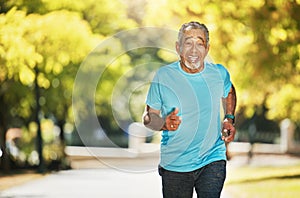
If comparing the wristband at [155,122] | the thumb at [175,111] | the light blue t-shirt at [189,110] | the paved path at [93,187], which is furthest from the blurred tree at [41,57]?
the thumb at [175,111]

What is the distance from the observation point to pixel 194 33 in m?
6.53

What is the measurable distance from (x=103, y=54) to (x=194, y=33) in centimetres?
2069

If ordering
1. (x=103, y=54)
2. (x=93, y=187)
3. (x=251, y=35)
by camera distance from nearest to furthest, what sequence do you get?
(x=93, y=187)
(x=251, y=35)
(x=103, y=54)

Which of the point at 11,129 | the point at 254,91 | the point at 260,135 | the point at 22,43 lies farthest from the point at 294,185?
the point at 260,135

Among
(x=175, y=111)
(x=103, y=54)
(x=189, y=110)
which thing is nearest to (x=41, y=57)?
(x=103, y=54)

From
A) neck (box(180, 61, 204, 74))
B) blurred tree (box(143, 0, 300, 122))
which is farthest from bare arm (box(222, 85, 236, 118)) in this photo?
blurred tree (box(143, 0, 300, 122))

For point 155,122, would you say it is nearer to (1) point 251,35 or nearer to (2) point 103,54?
(1) point 251,35

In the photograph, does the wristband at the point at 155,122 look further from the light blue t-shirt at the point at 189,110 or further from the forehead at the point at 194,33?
the forehead at the point at 194,33

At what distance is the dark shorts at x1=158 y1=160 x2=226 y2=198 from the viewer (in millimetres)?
6520

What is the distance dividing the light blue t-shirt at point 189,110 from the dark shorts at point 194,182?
43 mm

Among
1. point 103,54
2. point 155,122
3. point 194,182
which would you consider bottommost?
point 194,182

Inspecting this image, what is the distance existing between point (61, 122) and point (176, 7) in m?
10.8

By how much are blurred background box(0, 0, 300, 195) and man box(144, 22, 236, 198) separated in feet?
12.0

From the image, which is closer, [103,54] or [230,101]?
[230,101]
